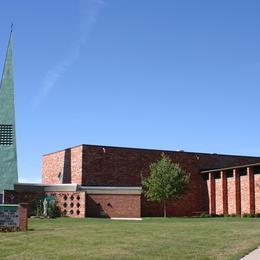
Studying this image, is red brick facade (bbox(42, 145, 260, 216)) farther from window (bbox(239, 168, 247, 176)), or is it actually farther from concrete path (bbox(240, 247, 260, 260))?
concrete path (bbox(240, 247, 260, 260))

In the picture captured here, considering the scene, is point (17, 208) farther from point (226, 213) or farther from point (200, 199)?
point (200, 199)

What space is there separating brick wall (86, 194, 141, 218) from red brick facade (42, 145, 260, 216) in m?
0.37

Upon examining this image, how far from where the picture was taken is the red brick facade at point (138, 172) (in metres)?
47.6

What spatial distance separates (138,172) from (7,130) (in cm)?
1317

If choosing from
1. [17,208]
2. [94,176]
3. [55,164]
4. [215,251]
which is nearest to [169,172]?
[94,176]

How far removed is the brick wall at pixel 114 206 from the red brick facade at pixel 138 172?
373 millimetres

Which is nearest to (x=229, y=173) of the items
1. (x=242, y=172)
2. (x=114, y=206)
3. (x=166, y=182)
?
(x=242, y=172)

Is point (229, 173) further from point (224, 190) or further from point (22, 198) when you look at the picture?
point (22, 198)

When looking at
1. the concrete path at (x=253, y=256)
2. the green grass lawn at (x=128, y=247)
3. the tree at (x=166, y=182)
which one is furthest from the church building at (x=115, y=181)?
the concrete path at (x=253, y=256)

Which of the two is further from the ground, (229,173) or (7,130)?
(7,130)

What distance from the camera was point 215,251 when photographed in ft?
45.1

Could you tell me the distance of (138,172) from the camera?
163ft

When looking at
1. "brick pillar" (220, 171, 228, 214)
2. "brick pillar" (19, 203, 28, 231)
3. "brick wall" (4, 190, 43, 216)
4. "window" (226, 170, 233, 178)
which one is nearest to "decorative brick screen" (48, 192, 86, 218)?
"brick wall" (4, 190, 43, 216)

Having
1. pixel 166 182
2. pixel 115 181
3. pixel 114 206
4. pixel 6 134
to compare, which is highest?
pixel 6 134
